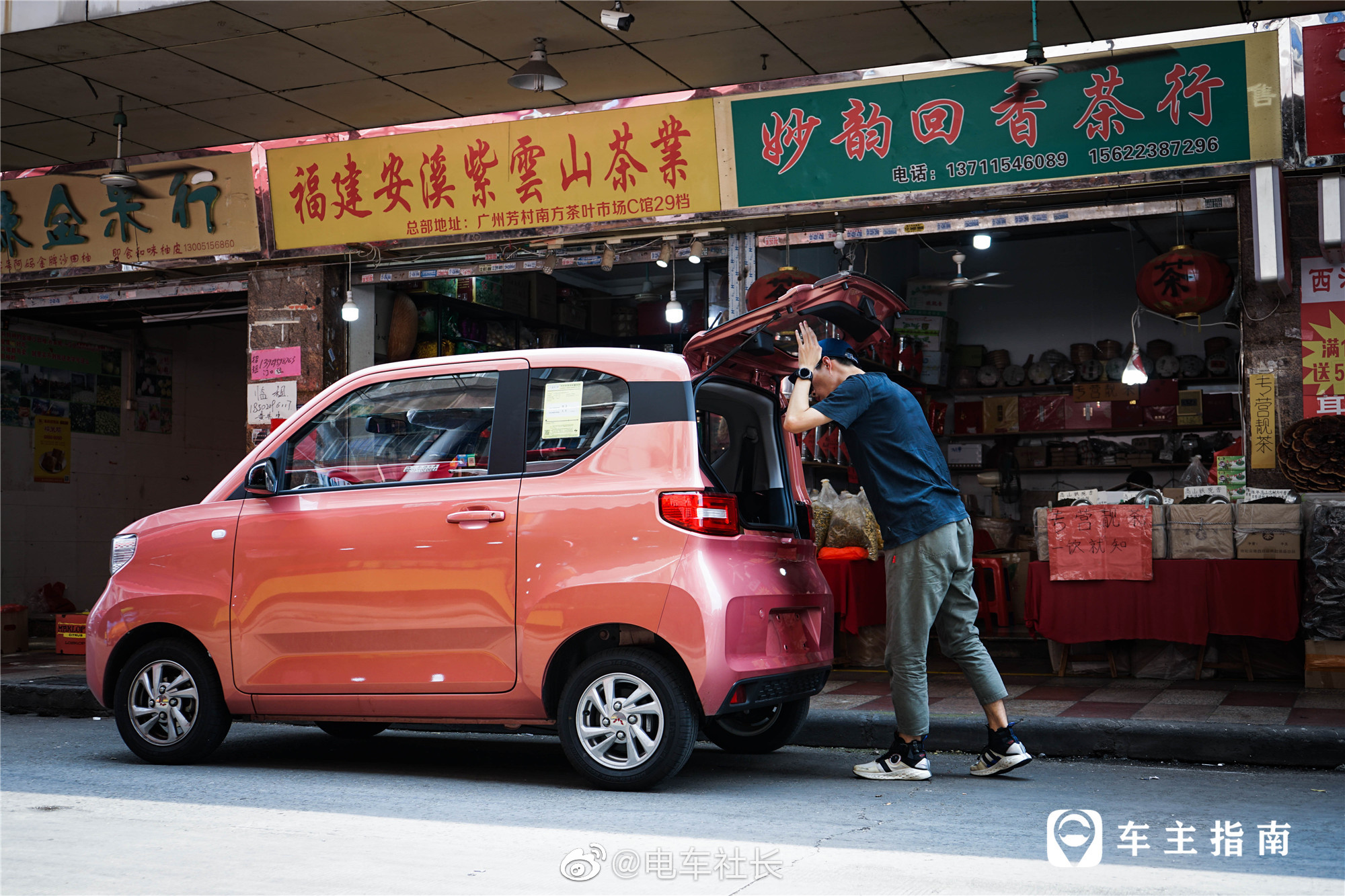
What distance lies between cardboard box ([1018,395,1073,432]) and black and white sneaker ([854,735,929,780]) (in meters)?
9.19

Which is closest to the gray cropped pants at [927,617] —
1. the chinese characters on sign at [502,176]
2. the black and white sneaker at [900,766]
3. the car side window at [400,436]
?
the black and white sneaker at [900,766]

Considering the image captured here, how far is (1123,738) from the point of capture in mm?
5988

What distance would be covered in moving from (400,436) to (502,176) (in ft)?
15.2

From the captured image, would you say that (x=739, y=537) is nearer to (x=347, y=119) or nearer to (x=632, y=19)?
(x=632, y=19)

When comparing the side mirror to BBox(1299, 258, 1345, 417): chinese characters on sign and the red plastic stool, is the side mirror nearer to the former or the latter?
the red plastic stool

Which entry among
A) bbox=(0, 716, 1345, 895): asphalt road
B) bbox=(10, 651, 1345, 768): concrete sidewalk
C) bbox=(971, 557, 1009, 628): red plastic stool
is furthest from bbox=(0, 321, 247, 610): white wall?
bbox=(971, 557, 1009, 628): red plastic stool

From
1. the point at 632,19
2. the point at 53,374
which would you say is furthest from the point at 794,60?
the point at 53,374

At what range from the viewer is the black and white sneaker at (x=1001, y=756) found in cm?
527

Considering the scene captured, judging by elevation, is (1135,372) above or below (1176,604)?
above

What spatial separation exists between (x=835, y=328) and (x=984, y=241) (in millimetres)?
4280

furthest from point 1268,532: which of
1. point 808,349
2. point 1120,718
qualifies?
point 808,349

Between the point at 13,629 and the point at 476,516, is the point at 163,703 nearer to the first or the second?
the point at 476,516

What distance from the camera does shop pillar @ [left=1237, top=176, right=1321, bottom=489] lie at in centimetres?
791

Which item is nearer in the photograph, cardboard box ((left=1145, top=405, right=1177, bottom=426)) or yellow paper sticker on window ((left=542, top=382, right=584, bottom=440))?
yellow paper sticker on window ((left=542, top=382, right=584, bottom=440))
